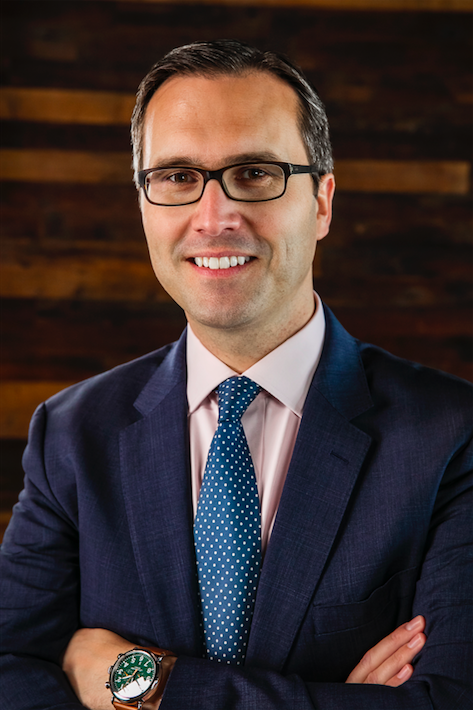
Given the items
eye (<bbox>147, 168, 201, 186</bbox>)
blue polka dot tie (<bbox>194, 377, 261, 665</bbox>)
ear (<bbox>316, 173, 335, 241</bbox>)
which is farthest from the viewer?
ear (<bbox>316, 173, 335, 241</bbox>)

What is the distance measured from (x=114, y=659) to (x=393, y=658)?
21.6 inches

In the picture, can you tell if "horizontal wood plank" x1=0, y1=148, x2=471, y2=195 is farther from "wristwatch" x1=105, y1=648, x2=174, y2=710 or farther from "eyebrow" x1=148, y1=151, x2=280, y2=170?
"wristwatch" x1=105, y1=648, x2=174, y2=710

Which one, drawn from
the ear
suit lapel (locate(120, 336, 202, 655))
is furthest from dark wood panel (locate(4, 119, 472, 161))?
suit lapel (locate(120, 336, 202, 655))

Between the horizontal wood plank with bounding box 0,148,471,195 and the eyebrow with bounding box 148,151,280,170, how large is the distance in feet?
5.83

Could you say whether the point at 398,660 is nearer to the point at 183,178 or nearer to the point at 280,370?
the point at 280,370

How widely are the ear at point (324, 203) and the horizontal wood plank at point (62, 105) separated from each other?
1769 millimetres

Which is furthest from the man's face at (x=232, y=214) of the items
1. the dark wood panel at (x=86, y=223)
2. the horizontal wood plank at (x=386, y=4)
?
the horizontal wood plank at (x=386, y=4)

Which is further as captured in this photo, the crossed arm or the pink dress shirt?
the pink dress shirt

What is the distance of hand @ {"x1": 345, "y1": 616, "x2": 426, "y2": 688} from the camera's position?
1266 mm

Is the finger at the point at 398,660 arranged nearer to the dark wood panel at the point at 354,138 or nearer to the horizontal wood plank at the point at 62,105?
the dark wood panel at the point at 354,138

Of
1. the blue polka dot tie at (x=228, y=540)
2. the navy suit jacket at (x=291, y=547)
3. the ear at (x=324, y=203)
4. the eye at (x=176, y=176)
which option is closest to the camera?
the navy suit jacket at (x=291, y=547)

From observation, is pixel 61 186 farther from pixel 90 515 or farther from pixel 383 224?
pixel 90 515

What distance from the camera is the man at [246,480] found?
1.31 meters

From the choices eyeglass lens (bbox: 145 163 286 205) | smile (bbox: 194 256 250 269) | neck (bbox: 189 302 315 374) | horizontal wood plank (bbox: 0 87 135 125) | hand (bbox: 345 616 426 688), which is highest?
horizontal wood plank (bbox: 0 87 135 125)
